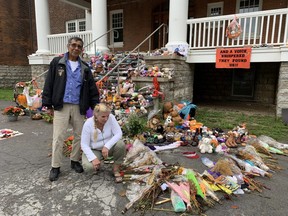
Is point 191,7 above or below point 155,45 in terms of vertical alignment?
above

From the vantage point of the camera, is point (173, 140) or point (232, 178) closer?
point (232, 178)

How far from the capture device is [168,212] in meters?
2.30

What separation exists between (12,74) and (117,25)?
7705 millimetres

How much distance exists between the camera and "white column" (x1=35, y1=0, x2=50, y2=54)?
32.8ft

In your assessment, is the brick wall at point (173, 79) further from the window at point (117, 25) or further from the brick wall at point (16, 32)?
the brick wall at point (16, 32)

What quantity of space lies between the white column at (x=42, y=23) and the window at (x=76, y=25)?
4526mm

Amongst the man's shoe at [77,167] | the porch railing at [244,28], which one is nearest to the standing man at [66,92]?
the man's shoe at [77,167]

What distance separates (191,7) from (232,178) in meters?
9.89

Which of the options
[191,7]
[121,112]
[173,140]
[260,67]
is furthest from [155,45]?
[173,140]

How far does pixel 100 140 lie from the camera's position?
2.86m

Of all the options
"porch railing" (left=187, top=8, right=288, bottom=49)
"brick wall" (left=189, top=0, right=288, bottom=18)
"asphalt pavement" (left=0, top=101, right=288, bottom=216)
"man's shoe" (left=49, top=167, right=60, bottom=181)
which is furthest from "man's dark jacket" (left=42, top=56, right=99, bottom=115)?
"brick wall" (left=189, top=0, right=288, bottom=18)

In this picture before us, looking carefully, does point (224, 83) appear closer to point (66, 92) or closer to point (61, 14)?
point (66, 92)

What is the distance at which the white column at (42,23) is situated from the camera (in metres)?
9.98

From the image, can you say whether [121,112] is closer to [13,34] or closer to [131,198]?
[131,198]
